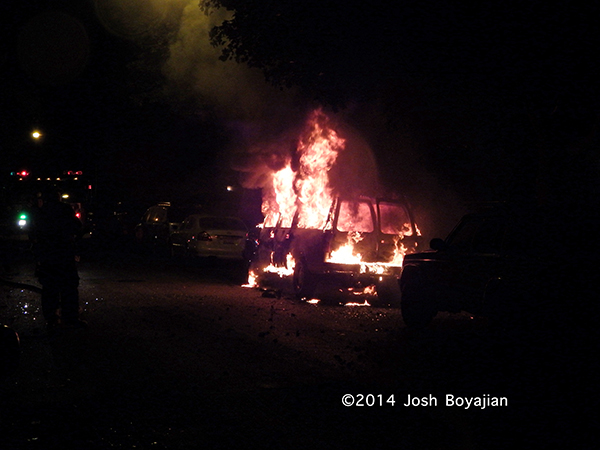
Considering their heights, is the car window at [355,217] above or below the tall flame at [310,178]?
below

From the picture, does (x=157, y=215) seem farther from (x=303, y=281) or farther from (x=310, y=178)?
(x=303, y=281)

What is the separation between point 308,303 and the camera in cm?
1370

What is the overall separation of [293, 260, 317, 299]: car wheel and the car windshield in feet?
24.2

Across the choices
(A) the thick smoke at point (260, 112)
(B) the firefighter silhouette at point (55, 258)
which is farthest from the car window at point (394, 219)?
(B) the firefighter silhouette at point (55, 258)

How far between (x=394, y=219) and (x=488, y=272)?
506cm

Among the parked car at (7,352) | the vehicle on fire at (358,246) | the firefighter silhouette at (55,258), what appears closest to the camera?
the parked car at (7,352)

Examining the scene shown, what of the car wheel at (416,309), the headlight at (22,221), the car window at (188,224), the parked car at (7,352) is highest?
the headlight at (22,221)

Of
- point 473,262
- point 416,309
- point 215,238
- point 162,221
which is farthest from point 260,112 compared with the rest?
point 473,262

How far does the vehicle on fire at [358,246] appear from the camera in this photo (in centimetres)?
1335

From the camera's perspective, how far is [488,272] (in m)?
8.88

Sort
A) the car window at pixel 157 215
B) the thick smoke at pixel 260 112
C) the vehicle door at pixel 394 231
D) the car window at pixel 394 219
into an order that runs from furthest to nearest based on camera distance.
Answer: the car window at pixel 157 215 < the thick smoke at pixel 260 112 < the car window at pixel 394 219 < the vehicle door at pixel 394 231

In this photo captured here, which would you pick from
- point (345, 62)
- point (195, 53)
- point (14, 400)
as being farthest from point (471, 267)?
point (195, 53)

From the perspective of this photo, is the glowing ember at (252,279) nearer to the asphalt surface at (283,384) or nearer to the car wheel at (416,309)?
the asphalt surface at (283,384)

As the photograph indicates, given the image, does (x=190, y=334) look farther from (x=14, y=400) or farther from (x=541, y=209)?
(x=541, y=209)
